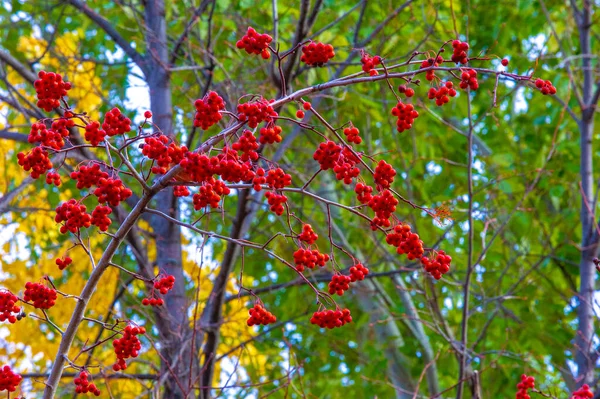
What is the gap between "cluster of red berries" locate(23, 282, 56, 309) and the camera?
7.45 feet

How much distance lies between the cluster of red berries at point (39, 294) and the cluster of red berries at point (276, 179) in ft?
2.36

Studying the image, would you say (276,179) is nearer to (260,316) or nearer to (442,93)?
(260,316)

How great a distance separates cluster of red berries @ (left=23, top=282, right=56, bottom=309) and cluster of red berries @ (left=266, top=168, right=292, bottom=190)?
72 cm

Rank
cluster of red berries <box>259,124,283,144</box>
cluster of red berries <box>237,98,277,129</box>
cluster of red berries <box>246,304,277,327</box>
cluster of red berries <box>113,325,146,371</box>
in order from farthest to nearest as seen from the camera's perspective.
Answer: cluster of red berries <box>246,304,277,327</box>, cluster of red berries <box>113,325,146,371</box>, cluster of red berries <box>259,124,283,144</box>, cluster of red berries <box>237,98,277,129</box>

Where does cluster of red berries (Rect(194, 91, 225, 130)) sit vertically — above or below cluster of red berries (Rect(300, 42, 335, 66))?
below

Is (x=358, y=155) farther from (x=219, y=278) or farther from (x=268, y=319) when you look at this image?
(x=219, y=278)

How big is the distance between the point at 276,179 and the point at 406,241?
1.53 feet

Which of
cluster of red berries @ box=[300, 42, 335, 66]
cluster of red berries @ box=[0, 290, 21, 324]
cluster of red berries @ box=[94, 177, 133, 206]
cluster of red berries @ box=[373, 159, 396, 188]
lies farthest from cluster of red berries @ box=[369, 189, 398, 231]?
cluster of red berries @ box=[0, 290, 21, 324]

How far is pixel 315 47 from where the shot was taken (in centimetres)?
229

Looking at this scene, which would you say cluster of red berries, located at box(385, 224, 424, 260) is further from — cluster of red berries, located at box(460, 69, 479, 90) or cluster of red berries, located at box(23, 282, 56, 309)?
cluster of red berries, located at box(23, 282, 56, 309)

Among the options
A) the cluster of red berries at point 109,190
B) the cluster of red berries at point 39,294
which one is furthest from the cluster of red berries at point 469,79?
the cluster of red berries at point 39,294

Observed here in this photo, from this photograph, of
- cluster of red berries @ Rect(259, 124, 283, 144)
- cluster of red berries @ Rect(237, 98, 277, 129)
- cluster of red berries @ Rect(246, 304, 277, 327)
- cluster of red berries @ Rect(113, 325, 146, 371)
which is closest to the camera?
cluster of red berries @ Rect(237, 98, 277, 129)

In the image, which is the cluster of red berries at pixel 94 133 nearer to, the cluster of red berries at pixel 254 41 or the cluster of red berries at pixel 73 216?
the cluster of red berries at pixel 73 216

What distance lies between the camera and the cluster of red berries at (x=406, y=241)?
7.83 feet
